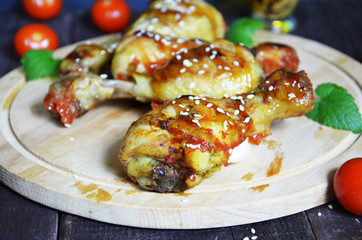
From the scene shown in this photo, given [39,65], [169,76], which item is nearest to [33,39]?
[39,65]

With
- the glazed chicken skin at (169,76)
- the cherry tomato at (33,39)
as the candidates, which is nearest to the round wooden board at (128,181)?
the glazed chicken skin at (169,76)

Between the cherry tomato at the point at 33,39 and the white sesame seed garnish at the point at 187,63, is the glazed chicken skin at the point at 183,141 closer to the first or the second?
the white sesame seed garnish at the point at 187,63

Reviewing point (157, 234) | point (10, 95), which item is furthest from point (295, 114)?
point (10, 95)

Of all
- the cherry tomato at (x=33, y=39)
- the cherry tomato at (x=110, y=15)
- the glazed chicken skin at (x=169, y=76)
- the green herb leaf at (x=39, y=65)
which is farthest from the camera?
the cherry tomato at (x=110, y=15)

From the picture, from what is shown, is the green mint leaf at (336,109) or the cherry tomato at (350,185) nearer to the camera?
the cherry tomato at (350,185)

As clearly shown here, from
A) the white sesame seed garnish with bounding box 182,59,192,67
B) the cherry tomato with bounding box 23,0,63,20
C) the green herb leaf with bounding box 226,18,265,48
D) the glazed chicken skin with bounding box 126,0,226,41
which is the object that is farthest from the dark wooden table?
the cherry tomato with bounding box 23,0,63,20

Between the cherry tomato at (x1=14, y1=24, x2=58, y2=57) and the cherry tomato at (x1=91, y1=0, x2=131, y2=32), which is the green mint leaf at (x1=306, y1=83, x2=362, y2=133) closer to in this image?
the cherry tomato at (x1=91, y1=0, x2=131, y2=32)

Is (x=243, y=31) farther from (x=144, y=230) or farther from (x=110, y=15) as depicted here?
(x=144, y=230)
